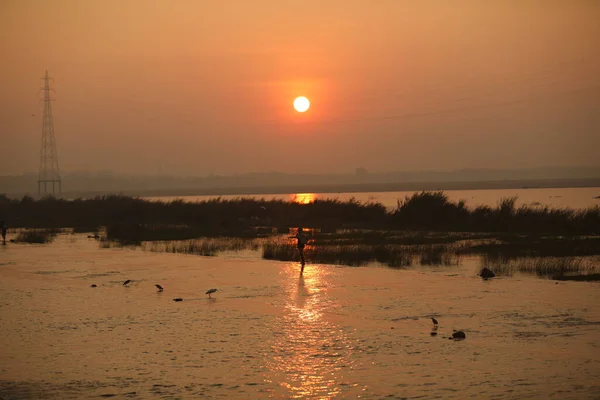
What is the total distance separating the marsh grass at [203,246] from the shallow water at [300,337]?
9.36 m

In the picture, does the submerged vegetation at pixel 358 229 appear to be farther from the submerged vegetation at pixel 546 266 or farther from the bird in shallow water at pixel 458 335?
the bird in shallow water at pixel 458 335

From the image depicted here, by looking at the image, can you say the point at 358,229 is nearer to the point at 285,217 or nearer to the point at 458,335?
the point at 285,217

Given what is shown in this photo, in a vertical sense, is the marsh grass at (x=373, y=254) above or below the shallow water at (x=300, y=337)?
above

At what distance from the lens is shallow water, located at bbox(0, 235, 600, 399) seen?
37.3ft

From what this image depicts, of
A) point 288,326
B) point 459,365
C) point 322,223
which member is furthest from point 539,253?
point 322,223

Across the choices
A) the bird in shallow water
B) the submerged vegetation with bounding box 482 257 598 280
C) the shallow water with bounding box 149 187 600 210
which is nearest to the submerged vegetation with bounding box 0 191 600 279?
the submerged vegetation with bounding box 482 257 598 280

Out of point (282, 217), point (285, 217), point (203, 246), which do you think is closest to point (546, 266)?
point (203, 246)

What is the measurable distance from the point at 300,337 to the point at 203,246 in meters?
20.4

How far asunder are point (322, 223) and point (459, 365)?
1562 inches

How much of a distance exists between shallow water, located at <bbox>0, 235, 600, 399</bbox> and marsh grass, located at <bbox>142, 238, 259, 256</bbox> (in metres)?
9.36

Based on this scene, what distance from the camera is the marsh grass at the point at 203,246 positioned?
1321 inches

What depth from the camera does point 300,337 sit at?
14.5 meters

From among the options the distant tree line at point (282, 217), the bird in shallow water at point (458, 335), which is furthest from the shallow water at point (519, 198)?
the bird in shallow water at point (458, 335)

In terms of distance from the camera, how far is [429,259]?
89.4ft
